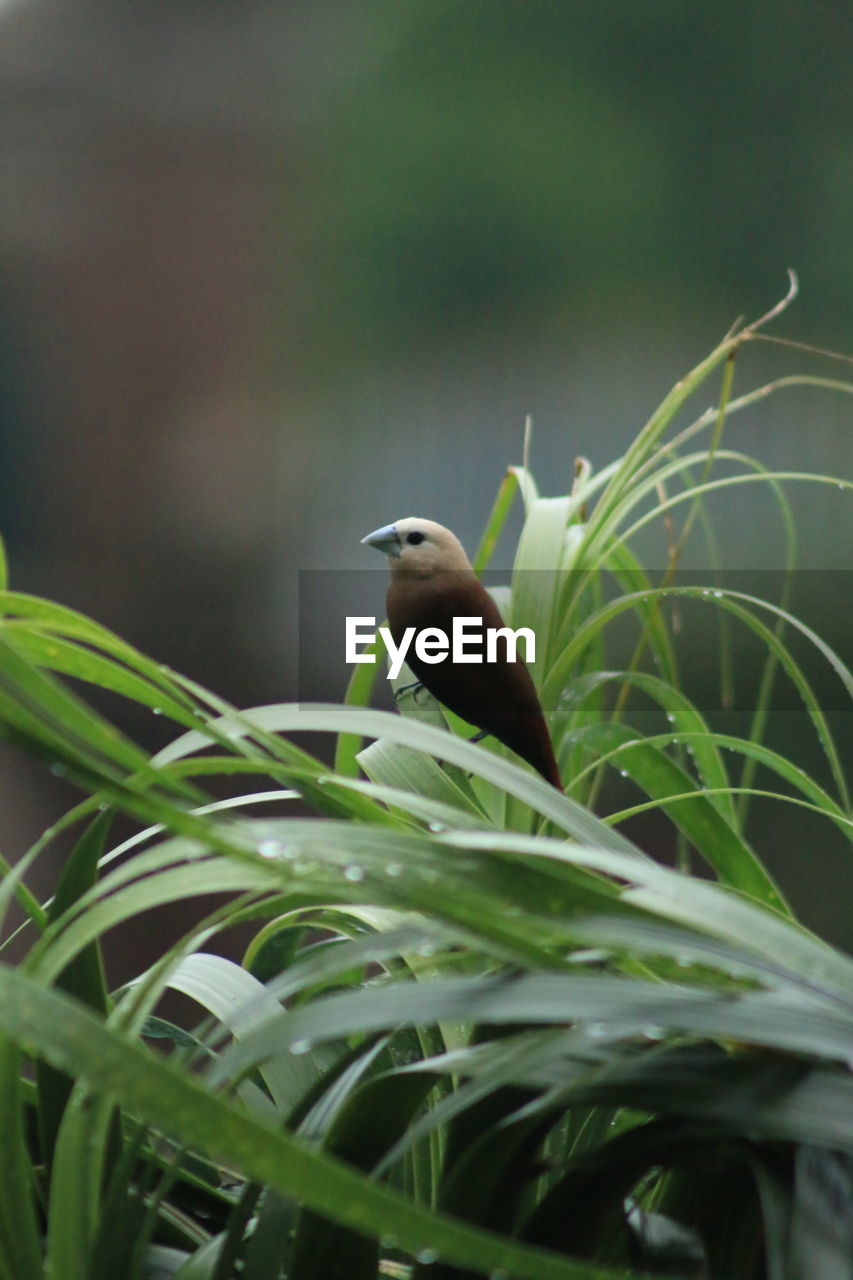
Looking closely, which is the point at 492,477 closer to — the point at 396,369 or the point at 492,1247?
the point at 396,369

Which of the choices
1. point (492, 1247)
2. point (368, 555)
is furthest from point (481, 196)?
point (492, 1247)

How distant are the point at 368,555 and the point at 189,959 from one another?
0.86m

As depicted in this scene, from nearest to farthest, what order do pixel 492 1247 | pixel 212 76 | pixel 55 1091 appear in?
pixel 492 1247
pixel 55 1091
pixel 212 76

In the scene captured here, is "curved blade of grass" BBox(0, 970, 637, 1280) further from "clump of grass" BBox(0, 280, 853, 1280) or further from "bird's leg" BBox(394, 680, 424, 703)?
"bird's leg" BBox(394, 680, 424, 703)

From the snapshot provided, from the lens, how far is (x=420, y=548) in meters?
0.50

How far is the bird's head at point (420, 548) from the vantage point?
0.49m

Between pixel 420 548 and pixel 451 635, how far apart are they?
0.06 metres

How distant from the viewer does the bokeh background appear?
1.18 meters

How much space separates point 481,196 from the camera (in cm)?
120

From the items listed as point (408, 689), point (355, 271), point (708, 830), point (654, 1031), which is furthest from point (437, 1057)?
point (355, 271)

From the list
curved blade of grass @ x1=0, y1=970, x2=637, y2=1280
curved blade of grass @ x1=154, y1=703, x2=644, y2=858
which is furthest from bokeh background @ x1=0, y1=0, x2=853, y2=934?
curved blade of grass @ x1=0, y1=970, x2=637, y2=1280

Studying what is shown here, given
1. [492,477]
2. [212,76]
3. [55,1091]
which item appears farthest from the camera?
[212,76]

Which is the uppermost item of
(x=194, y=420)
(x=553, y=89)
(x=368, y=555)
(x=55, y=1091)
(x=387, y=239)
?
(x=553, y=89)

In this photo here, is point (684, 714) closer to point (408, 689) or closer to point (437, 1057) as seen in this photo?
point (408, 689)
